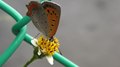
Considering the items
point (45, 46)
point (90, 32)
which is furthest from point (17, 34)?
point (90, 32)

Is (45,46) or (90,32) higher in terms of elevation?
(45,46)

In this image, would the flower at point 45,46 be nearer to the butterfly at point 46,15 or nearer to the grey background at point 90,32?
the butterfly at point 46,15

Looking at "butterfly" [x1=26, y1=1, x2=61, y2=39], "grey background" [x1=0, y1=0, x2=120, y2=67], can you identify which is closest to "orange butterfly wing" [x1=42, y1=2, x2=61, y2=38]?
"butterfly" [x1=26, y1=1, x2=61, y2=39]

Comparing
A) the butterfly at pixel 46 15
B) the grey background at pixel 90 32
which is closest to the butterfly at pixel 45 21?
the butterfly at pixel 46 15

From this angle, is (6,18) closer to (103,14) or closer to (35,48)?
(103,14)

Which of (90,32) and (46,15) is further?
(90,32)

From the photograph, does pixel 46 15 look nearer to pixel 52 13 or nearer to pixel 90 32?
pixel 52 13
